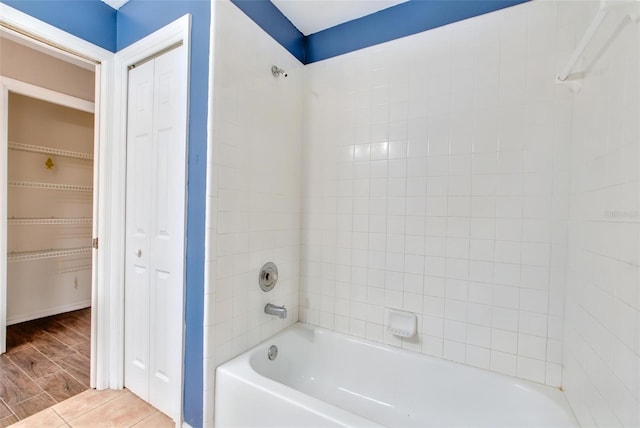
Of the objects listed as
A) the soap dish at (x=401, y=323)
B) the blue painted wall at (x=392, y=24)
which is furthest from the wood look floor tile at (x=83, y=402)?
the blue painted wall at (x=392, y=24)

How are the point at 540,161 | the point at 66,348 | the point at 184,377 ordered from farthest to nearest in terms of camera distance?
the point at 66,348
the point at 184,377
the point at 540,161

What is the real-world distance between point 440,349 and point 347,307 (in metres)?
0.59

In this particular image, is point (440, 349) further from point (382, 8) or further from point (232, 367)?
point (382, 8)

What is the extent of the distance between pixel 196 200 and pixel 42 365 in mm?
1965

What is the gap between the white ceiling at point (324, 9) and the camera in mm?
1707

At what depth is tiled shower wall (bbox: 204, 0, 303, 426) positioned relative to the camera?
141 cm

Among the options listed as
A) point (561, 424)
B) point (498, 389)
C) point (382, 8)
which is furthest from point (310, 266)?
point (382, 8)

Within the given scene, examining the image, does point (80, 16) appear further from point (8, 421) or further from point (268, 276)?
point (8, 421)

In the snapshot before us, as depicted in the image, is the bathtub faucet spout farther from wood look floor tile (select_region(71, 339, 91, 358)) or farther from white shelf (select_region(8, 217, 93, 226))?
white shelf (select_region(8, 217, 93, 226))

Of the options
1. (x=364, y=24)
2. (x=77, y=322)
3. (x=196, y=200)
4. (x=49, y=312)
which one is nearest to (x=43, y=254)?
(x=49, y=312)

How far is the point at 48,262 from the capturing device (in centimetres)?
299

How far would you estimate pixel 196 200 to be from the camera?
4.73 feet

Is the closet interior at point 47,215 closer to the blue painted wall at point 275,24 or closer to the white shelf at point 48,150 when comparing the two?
the white shelf at point 48,150

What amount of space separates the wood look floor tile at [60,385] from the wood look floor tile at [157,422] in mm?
581
